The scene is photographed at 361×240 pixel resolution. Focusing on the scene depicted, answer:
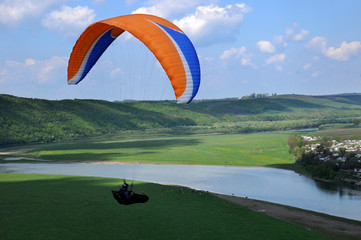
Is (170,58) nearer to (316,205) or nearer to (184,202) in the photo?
(184,202)

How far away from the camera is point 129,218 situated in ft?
105

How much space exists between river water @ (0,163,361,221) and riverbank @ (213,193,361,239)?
2.34 m

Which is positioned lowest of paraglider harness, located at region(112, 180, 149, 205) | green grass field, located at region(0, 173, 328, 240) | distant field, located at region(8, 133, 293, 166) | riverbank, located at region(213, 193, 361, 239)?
riverbank, located at region(213, 193, 361, 239)

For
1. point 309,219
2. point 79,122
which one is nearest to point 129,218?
point 309,219

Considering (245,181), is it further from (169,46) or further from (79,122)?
(79,122)

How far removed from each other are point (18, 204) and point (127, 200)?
19302 mm

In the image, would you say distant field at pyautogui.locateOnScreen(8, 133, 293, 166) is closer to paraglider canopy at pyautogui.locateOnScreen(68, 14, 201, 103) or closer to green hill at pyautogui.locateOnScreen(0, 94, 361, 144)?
green hill at pyautogui.locateOnScreen(0, 94, 361, 144)

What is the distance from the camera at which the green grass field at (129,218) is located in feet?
93.4

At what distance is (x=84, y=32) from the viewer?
88.8ft

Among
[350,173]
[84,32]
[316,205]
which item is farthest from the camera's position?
[350,173]

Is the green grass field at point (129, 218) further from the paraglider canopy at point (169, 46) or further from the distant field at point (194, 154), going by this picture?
the distant field at point (194, 154)

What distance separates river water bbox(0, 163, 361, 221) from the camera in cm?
4209

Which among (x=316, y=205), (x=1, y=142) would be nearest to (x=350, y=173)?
(x=316, y=205)

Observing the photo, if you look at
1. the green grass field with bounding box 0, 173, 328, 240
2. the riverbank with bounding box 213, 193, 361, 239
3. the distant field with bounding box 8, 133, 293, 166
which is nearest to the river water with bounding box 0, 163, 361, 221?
the riverbank with bounding box 213, 193, 361, 239
